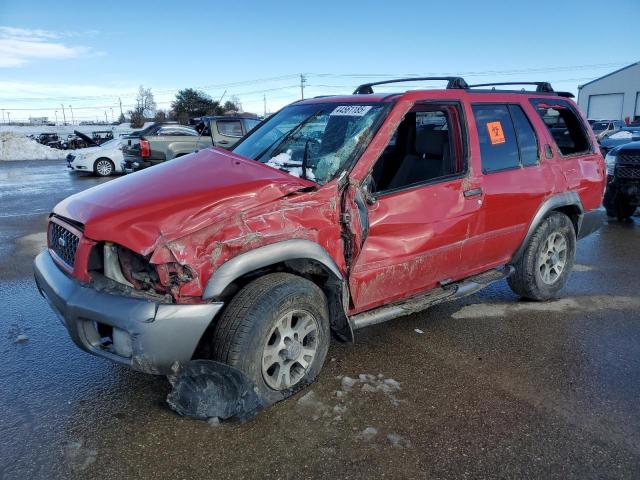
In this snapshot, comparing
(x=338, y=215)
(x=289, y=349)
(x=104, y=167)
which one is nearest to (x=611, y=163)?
(x=338, y=215)

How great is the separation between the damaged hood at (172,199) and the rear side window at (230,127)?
9.89 metres

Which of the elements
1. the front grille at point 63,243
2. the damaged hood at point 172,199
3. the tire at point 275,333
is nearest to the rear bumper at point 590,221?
the tire at point 275,333

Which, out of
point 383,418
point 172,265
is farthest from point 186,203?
point 383,418

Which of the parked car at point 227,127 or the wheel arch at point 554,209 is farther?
the parked car at point 227,127

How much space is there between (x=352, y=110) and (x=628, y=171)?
671 cm

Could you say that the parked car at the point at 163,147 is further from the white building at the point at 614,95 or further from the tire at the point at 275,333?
the white building at the point at 614,95

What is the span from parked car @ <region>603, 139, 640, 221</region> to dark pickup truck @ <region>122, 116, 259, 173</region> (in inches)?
321

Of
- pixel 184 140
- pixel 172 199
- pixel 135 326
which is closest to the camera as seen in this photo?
pixel 135 326

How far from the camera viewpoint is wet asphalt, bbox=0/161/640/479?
2543 millimetres

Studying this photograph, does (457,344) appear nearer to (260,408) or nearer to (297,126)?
(260,408)

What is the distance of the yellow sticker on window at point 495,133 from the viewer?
4.14 m

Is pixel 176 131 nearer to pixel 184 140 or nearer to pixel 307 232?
pixel 184 140

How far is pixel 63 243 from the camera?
126 inches

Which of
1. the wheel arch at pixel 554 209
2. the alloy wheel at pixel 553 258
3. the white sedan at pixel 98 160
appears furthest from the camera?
the white sedan at pixel 98 160
